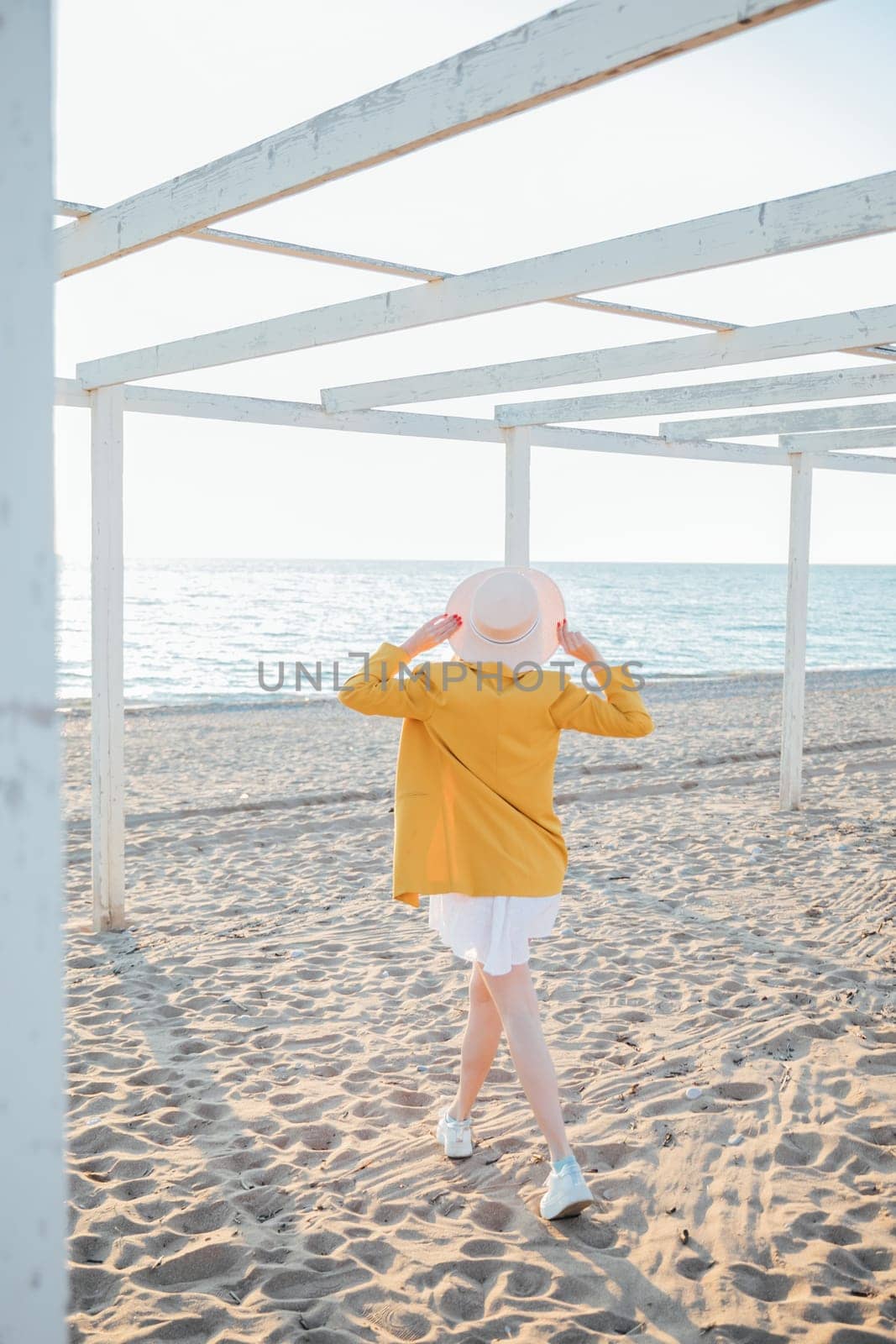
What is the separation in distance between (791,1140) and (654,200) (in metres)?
3.20

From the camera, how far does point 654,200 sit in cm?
371

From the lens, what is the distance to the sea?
953 inches

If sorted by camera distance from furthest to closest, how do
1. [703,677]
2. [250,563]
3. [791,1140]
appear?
[250,563]
[703,677]
[791,1140]

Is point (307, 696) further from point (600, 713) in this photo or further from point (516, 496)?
point (600, 713)

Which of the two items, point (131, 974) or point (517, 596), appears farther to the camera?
point (131, 974)

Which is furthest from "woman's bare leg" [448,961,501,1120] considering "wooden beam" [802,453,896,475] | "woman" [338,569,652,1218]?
"wooden beam" [802,453,896,475]

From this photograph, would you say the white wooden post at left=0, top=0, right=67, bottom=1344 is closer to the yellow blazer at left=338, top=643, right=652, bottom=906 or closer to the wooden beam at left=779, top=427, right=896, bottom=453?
the yellow blazer at left=338, top=643, right=652, bottom=906

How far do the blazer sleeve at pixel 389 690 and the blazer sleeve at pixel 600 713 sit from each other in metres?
0.36

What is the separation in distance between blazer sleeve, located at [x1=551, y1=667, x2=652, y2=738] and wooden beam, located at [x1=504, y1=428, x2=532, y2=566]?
301 cm

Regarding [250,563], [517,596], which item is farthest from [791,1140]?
[250,563]

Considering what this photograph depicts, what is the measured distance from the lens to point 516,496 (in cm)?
596

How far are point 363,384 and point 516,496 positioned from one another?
107cm

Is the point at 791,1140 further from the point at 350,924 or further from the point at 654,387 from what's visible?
the point at 654,387

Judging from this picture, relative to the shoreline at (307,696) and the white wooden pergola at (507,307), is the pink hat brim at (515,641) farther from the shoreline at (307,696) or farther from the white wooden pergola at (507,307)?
the shoreline at (307,696)
